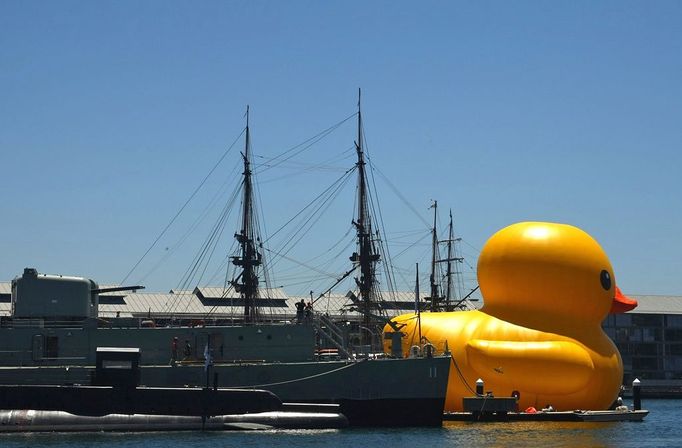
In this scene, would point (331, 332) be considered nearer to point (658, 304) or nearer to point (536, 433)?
point (536, 433)

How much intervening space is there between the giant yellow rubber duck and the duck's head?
0.04m

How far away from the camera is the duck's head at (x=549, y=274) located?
1973 inches

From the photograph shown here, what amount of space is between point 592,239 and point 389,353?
10.9 meters

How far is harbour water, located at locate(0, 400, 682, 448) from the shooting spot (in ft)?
130

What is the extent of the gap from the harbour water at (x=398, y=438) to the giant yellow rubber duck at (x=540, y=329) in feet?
6.49

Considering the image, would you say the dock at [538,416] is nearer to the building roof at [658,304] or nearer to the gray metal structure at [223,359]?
the gray metal structure at [223,359]

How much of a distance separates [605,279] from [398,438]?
1439cm

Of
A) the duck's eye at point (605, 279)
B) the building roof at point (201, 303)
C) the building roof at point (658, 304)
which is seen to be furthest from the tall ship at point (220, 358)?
the building roof at point (658, 304)

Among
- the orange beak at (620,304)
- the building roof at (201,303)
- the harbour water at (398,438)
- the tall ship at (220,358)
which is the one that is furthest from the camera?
the building roof at (201,303)

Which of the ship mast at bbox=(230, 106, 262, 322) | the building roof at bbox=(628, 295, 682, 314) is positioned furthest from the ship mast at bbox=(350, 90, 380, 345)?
the building roof at bbox=(628, 295, 682, 314)

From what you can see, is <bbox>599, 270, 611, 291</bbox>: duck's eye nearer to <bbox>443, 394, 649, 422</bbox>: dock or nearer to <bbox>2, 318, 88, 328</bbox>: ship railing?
<bbox>443, 394, 649, 422</bbox>: dock

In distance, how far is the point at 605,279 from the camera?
167 ft

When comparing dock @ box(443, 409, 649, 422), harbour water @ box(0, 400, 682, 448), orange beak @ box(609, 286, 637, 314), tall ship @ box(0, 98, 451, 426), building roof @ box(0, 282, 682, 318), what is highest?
building roof @ box(0, 282, 682, 318)

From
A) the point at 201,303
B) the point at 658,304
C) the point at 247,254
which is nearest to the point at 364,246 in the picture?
the point at 247,254
